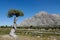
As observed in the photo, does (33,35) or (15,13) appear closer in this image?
(15,13)

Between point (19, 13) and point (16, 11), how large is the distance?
0.51 metres

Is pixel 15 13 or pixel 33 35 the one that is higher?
pixel 15 13

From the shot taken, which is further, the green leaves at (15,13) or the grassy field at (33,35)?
the grassy field at (33,35)

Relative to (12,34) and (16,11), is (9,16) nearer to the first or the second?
(16,11)

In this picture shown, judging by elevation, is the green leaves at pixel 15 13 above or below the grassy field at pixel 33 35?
above

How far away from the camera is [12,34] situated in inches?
635

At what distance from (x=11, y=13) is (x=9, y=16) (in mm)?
521

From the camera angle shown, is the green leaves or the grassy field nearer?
the green leaves

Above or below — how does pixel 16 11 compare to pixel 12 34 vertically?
above

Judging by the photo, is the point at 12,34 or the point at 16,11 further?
the point at 16,11

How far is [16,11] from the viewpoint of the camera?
18.9 meters

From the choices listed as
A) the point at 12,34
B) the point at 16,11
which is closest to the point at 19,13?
the point at 16,11

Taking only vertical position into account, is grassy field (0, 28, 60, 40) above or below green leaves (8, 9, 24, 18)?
below

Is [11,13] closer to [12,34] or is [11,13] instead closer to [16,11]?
[16,11]
